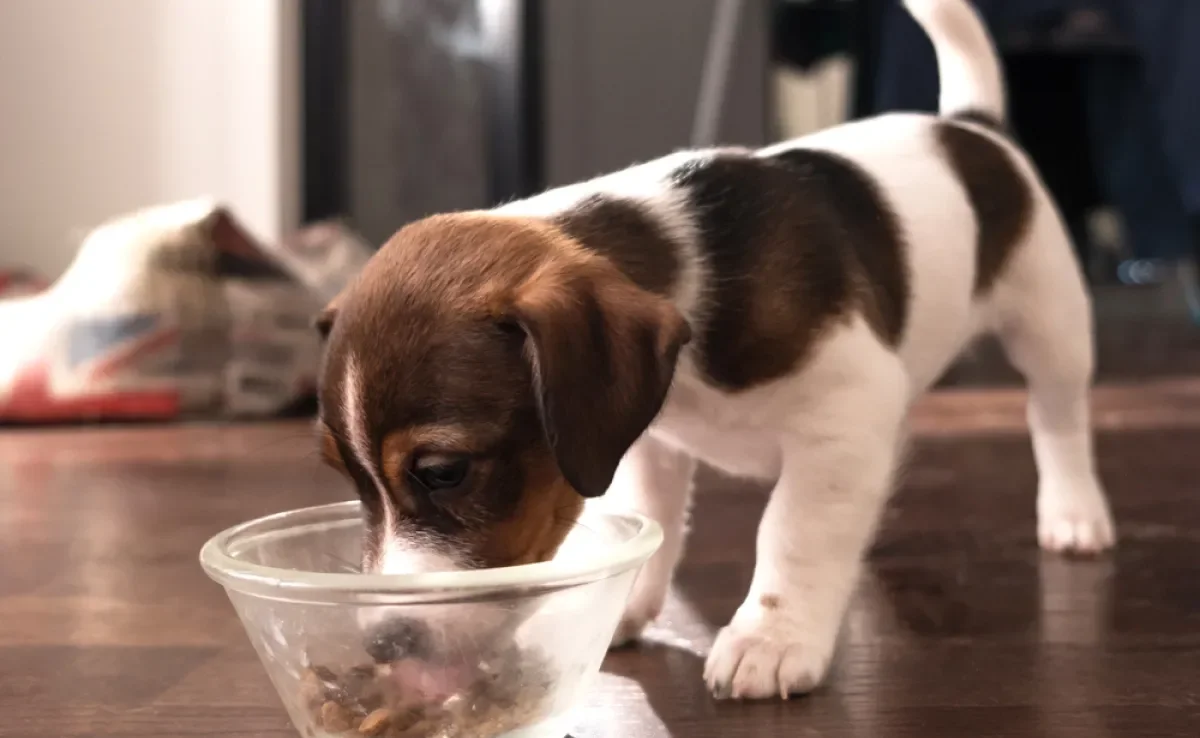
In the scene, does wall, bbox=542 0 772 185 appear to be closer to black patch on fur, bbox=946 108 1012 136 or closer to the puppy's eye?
black patch on fur, bbox=946 108 1012 136

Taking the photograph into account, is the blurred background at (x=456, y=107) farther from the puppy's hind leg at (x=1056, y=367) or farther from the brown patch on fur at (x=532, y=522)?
the brown patch on fur at (x=532, y=522)

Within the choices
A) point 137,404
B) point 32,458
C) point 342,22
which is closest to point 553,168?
point 342,22

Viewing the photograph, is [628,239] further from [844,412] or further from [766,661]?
[766,661]

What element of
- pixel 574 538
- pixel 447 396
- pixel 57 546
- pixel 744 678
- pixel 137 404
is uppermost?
pixel 447 396

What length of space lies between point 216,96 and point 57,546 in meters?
3.86

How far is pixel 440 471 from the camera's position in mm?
1260

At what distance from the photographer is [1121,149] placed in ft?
17.9

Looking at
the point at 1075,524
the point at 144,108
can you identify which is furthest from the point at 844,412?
the point at 144,108

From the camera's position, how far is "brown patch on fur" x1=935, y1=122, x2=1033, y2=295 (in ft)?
6.74

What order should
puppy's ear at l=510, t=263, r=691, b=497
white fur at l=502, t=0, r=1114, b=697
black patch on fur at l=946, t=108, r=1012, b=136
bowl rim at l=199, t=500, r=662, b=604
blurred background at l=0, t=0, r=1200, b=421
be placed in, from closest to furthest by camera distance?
1. bowl rim at l=199, t=500, r=662, b=604
2. puppy's ear at l=510, t=263, r=691, b=497
3. white fur at l=502, t=0, r=1114, b=697
4. black patch on fur at l=946, t=108, r=1012, b=136
5. blurred background at l=0, t=0, r=1200, b=421

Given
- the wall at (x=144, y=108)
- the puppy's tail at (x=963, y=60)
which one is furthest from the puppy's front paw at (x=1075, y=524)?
the wall at (x=144, y=108)

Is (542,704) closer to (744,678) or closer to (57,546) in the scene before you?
(744,678)

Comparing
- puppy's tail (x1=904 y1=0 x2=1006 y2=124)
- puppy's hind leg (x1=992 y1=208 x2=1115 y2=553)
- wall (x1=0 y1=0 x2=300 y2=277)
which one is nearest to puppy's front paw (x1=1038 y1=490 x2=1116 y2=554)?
puppy's hind leg (x1=992 y1=208 x2=1115 y2=553)

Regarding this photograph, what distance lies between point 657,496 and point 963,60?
1186 millimetres
